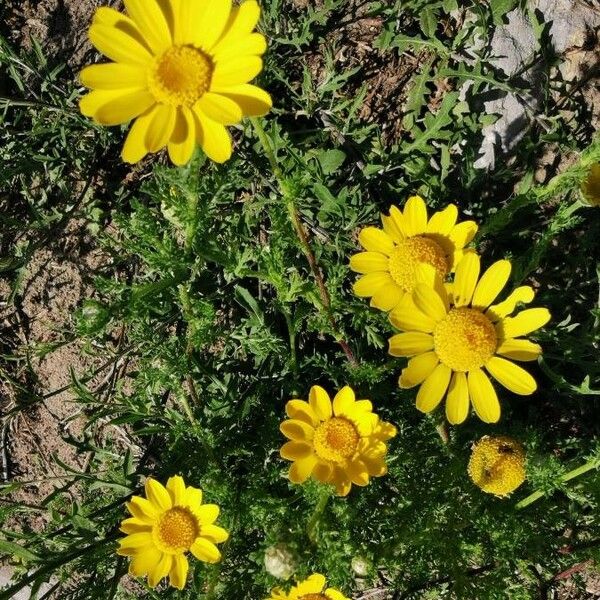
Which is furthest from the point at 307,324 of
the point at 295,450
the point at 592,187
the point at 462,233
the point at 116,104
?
the point at 116,104

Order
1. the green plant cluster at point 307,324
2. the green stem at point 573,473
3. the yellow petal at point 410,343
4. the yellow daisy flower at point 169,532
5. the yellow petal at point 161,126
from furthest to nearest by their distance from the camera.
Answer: the green plant cluster at point 307,324 → the yellow daisy flower at point 169,532 → the green stem at point 573,473 → the yellow petal at point 410,343 → the yellow petal at point 161,126

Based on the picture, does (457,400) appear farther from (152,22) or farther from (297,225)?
(152,22)

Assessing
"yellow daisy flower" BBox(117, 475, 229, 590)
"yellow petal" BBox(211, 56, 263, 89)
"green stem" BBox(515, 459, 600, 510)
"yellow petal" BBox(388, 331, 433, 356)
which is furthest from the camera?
"yellow daisy flower" BBox(117, 475, 229, 590)

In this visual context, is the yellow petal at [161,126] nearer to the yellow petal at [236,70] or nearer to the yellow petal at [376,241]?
the yellow petal at [236,70]

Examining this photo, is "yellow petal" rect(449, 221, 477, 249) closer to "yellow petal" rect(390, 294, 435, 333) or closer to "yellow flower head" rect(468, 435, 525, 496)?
"yellow petal" rect(390, 294, 435, 333)

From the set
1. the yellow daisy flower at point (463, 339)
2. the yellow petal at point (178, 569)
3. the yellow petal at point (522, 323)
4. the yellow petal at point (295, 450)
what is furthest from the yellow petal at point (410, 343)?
the yellow petal at point (178, 569)

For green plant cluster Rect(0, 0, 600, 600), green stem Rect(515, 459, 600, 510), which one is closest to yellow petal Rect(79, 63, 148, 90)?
green plant cluster Rect(0, 0, 600, 600)

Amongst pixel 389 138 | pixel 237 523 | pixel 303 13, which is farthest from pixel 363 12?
pixel 237 523
